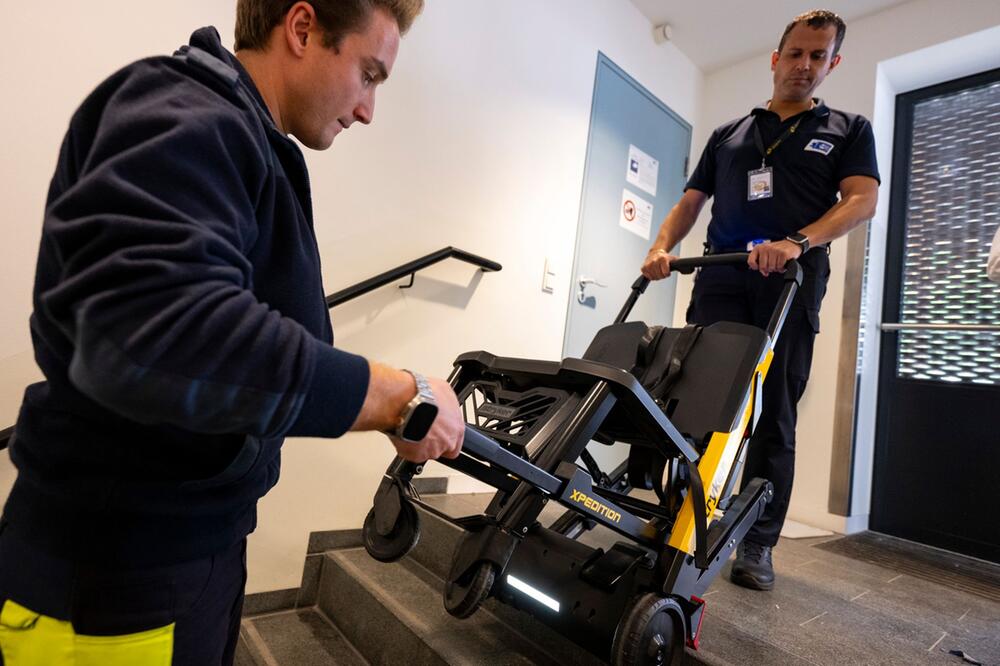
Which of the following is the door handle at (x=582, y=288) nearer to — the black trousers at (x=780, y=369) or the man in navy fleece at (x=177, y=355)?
the black trousers at (x=780, y=369)

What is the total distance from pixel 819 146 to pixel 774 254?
0.59m

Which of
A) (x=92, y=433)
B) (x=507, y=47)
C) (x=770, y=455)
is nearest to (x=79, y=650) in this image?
(x=92, y=433)

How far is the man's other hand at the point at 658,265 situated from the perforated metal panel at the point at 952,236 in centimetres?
230

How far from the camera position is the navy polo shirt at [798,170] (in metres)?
1.91

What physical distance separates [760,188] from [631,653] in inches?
61.4

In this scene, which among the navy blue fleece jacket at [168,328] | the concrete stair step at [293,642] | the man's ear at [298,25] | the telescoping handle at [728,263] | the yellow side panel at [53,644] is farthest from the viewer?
the concrete stair step at [293,642]

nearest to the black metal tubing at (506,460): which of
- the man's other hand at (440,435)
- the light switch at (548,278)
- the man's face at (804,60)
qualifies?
the man's other hand at (440,435)

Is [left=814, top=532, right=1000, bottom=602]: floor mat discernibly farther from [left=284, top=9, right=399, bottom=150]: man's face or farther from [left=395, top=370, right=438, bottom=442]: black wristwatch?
[left=284, top=9, right=399, bottom=150]: man's face

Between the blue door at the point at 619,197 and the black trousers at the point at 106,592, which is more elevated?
the blue door at the point at 619,197

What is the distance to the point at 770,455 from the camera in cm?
190

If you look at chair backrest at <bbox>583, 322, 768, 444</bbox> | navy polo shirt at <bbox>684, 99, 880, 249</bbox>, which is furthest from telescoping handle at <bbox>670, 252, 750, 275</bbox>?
navy polo shirt at <bbox>684, 99, 880, 249</bbox>

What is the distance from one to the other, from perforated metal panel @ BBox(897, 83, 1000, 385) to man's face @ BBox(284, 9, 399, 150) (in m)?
3.49

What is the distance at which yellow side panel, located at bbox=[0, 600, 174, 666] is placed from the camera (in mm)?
590

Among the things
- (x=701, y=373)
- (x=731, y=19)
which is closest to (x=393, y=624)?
(x=701, y=373)
